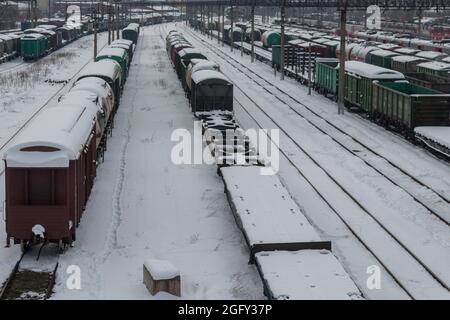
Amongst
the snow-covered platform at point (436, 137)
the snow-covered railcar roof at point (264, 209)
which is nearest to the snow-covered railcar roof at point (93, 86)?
the snow-covered railcar roof at point (264, 209)

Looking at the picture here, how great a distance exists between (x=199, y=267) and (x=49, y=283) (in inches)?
140

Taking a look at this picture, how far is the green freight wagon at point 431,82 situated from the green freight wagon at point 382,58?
38.6 feet

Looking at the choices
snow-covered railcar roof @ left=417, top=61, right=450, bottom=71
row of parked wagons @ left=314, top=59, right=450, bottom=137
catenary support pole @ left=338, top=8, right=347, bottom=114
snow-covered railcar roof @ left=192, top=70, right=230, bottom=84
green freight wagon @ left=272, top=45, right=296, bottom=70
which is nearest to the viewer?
row of parked wagons @ left=314, top=59, right=450, bottom=137

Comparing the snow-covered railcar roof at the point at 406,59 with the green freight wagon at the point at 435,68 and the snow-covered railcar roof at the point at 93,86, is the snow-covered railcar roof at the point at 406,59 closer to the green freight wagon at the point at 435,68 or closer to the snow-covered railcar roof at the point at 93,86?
the green freight wagon at the point at 435,68

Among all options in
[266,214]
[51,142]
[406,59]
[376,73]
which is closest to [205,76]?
[376,73]

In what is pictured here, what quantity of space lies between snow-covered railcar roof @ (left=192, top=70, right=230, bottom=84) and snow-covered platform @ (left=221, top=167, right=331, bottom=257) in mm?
12647

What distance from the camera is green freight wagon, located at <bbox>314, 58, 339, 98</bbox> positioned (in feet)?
144

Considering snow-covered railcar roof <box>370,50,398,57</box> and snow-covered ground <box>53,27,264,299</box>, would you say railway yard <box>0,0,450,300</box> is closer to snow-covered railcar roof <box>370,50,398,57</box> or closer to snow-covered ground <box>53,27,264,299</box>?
snow-covered ground <box>53,27,264,299</box>

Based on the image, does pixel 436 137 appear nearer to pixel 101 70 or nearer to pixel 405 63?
pixel 101 70

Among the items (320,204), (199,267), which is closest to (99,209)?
(199,267)

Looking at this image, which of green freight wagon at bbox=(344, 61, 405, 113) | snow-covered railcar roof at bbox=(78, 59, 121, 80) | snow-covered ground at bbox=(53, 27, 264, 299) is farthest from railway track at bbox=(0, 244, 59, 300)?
green freight wagon at bbox=(344, 61, 405, 113)

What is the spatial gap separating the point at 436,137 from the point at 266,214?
12239mm

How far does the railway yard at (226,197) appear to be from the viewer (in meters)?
15.4
